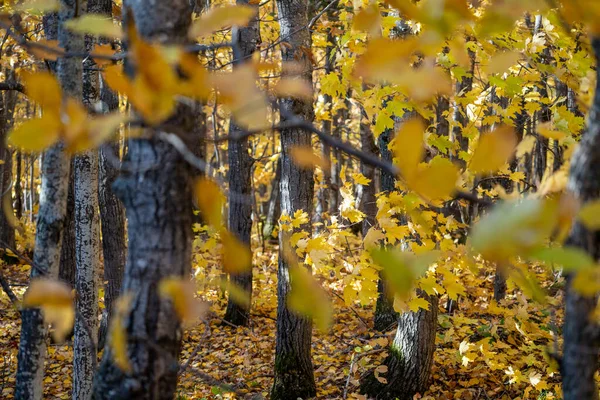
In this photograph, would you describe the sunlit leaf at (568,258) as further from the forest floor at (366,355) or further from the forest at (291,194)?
the forest floor at (366,355)

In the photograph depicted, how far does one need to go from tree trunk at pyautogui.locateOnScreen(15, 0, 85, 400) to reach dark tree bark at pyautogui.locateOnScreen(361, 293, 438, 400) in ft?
11.2

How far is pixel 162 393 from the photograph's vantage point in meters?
1.48

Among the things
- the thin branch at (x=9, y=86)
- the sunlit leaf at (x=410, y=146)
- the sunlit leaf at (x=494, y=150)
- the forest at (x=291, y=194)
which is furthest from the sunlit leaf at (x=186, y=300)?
the thin branch at (x=9, y=86)

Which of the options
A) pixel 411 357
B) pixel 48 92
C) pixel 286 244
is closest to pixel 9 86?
pixel 286 244

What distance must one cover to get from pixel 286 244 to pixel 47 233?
255 centimetres

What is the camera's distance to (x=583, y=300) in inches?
49.8

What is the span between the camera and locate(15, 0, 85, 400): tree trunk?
2203 mm

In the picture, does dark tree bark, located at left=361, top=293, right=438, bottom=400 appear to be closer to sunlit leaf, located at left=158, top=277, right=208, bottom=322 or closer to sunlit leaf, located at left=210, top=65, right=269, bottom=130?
sunlit leaf, located at left=158, top=277, right=208, bottom=322

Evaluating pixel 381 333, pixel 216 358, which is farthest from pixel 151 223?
pixel 216 358

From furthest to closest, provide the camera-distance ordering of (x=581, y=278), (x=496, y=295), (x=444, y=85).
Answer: (x=496, y=295), (x=444, y=85), (x=581, y=278)

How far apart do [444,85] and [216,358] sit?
6.38m

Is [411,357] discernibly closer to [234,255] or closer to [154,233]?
[154,233]

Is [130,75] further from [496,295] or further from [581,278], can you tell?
[496,295]

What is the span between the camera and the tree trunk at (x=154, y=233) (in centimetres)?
139
